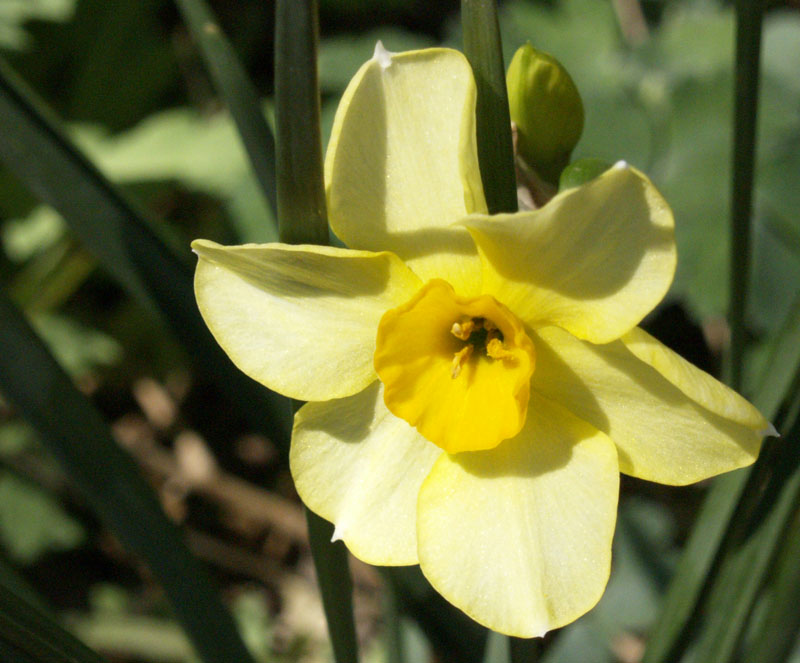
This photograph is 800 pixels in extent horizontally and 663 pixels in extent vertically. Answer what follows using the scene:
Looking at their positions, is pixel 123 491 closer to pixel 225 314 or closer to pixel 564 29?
pixel 225 314

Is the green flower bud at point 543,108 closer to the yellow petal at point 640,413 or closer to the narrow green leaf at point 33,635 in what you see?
the yellow petal at point 640,413

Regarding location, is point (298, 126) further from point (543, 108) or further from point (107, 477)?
point (107, 477)

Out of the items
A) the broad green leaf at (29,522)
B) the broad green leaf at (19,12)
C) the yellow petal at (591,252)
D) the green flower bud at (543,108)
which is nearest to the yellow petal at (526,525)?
the yellow petal at (591,252)

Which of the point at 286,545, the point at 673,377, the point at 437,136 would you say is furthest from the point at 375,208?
the point at 286,545

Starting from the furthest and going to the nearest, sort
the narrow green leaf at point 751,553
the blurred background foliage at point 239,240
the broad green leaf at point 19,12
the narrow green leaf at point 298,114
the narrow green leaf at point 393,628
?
1. the broad green leaf at point 19,12
2. the blurred background foliage at point 239,240
3. the narrow green leaf at point 393,628
4. the narrow green leaf at point 751,553
5. the narrow green leaf at point 298,114

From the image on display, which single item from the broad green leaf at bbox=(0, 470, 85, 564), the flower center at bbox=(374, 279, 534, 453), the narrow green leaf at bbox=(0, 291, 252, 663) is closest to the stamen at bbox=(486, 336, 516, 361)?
the flower center at bbox=(374, 279, 534, 453)

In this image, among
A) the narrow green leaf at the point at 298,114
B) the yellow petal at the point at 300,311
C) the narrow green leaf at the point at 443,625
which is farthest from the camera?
the narrow green leaf at the point at 443,625
